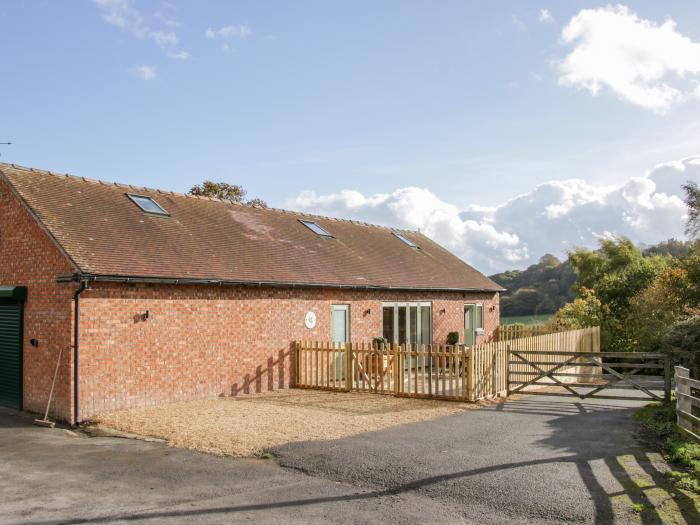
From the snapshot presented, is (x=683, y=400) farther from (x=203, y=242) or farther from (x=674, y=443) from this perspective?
(x=203, y=242)

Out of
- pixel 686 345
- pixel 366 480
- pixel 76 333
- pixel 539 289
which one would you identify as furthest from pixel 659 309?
pixel 539 289

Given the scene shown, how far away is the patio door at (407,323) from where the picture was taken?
21094 mm

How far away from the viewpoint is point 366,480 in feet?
26.8

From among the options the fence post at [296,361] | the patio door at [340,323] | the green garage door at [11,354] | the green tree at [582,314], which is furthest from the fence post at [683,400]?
the green tree at [582,314]

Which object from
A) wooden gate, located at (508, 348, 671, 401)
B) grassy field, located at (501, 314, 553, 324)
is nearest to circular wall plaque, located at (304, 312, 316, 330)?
wooden gate, located at (508, 348, 671, 401)

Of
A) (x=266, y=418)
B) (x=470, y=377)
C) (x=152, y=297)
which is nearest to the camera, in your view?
(x=266, y=418)

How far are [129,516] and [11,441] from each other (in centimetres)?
556

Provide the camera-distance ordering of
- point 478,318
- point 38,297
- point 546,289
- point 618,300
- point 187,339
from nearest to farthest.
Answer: point 38,297 → point 187,339 → point 478,318 → point 618,300 → point 546,289

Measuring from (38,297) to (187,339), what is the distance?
3.35m

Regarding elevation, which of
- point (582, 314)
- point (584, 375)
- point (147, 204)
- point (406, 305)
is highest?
point (147, 204)

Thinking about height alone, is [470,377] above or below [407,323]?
below

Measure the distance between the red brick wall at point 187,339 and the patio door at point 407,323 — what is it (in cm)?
214

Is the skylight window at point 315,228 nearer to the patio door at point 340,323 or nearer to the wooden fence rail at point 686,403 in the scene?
the patio door at point 340,323

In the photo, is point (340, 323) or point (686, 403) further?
point (340, 323)
